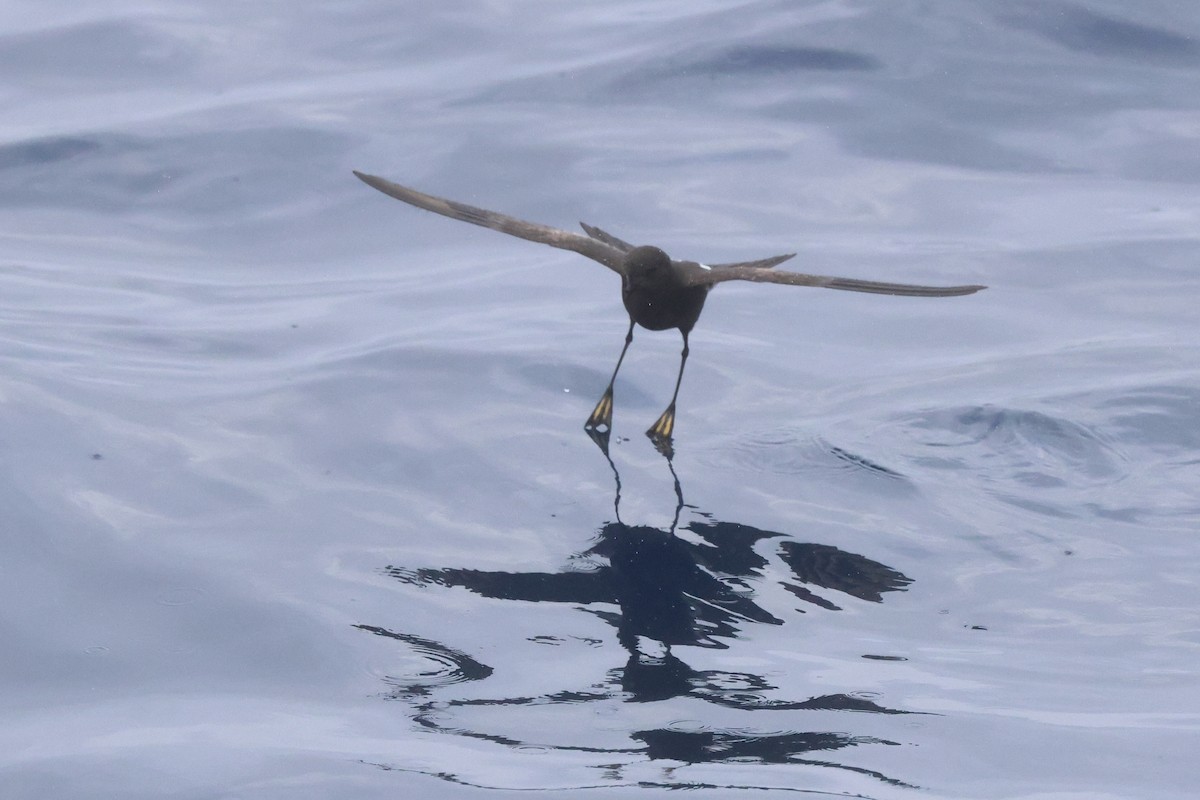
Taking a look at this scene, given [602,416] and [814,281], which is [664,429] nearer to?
[602,416]

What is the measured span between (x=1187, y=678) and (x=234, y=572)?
297 centimetres

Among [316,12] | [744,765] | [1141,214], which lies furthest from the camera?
[316,12]

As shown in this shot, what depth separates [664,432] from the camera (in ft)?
18.9

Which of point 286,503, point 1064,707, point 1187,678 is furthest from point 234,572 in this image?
point 1187,678

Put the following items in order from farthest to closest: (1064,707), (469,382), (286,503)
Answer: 1. (469,382)
2. (286,503)
3. (1064,707)

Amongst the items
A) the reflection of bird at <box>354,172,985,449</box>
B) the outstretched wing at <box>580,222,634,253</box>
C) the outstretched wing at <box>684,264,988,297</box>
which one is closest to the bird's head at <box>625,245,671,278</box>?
the reflection of bird at <box>354,172,985,449</box>

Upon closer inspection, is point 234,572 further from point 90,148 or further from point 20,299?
point 90,148

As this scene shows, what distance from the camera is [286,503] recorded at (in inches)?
198

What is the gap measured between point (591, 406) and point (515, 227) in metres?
0.97

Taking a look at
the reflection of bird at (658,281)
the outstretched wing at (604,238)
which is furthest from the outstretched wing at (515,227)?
the outstretched wing at (604,238)

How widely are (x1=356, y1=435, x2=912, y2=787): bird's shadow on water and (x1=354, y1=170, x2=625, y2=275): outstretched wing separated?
1.30 meters

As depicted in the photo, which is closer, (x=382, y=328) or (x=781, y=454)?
(x=781, y=454)

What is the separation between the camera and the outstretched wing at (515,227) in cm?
640

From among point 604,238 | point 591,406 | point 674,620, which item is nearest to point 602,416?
point 591,406
